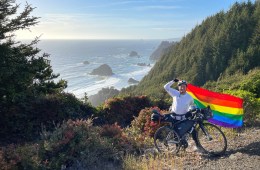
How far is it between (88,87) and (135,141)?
3730 inches

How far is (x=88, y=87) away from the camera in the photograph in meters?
104

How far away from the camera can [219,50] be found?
247 feet

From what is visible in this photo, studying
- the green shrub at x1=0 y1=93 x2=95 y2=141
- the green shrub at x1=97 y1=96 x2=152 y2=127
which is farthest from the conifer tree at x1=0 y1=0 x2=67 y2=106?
the green shrub at x1=97 y1=96 x2=152 y2=127

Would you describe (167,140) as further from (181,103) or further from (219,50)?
(219,50)

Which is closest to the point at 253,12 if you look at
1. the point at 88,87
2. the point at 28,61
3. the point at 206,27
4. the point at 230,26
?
the point at 230,26

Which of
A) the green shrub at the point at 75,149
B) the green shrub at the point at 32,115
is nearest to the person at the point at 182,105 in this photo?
the green shrub at the point at 75,149

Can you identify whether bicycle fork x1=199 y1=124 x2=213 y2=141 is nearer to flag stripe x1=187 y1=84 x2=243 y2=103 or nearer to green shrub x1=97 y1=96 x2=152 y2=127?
flag stripe x1=187 y1=84 x2=243 y2=103

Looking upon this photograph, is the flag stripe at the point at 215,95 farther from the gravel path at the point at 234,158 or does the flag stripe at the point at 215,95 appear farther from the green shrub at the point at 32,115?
the green shrub at the point at 32,115

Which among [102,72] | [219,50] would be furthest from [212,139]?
[102,72]

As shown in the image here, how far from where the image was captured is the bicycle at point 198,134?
27.6ft

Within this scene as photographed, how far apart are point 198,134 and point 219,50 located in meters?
69.6

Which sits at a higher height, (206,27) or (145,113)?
(206,27)

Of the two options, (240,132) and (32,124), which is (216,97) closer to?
(240,132)

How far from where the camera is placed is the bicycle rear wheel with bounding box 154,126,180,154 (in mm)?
8664
